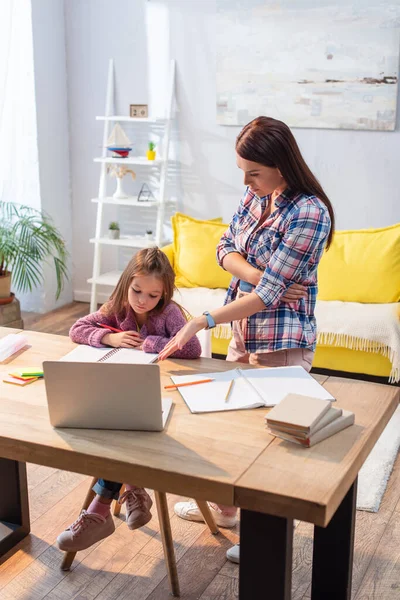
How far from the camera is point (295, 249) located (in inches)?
85.1

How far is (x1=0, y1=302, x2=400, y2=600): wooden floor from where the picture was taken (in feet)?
7.50

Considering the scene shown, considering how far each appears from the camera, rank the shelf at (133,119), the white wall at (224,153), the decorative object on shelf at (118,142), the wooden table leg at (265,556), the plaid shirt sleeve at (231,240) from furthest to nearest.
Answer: the decorative object on shelf at (118,142) → the shelf at (133,119) → the white wall at (224,153) → the plaid shirt sleeve at (231,240) → the wooden table leg at (265,556)

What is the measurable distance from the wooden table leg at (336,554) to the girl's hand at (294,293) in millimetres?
571

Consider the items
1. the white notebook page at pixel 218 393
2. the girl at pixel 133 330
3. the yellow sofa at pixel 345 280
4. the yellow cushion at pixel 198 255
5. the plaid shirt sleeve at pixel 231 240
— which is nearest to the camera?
the white notebook page at pixel 218 393

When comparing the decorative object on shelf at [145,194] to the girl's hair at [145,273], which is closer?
the girl's hair at [145,273]

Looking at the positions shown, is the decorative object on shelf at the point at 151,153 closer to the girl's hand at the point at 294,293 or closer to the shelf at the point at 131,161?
the shelf at the point at 131,161

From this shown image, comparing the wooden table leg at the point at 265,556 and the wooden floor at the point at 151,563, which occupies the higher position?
the wooden table leg at the point at 265,556

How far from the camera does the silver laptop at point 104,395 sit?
1.74 m

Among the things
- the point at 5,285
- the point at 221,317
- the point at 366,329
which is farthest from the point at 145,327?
the point at 5,285

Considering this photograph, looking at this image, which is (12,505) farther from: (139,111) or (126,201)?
(139,111)

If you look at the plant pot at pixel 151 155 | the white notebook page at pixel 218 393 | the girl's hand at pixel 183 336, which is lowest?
the white notebook page at pixel 218 393

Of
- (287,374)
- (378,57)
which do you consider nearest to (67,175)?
(378,57)

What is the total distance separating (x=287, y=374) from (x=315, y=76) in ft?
9.29

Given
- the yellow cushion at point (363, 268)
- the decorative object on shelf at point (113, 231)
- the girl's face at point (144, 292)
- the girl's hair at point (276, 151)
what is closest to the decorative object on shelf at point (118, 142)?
the decorative object on shelf at point (113, 231)
